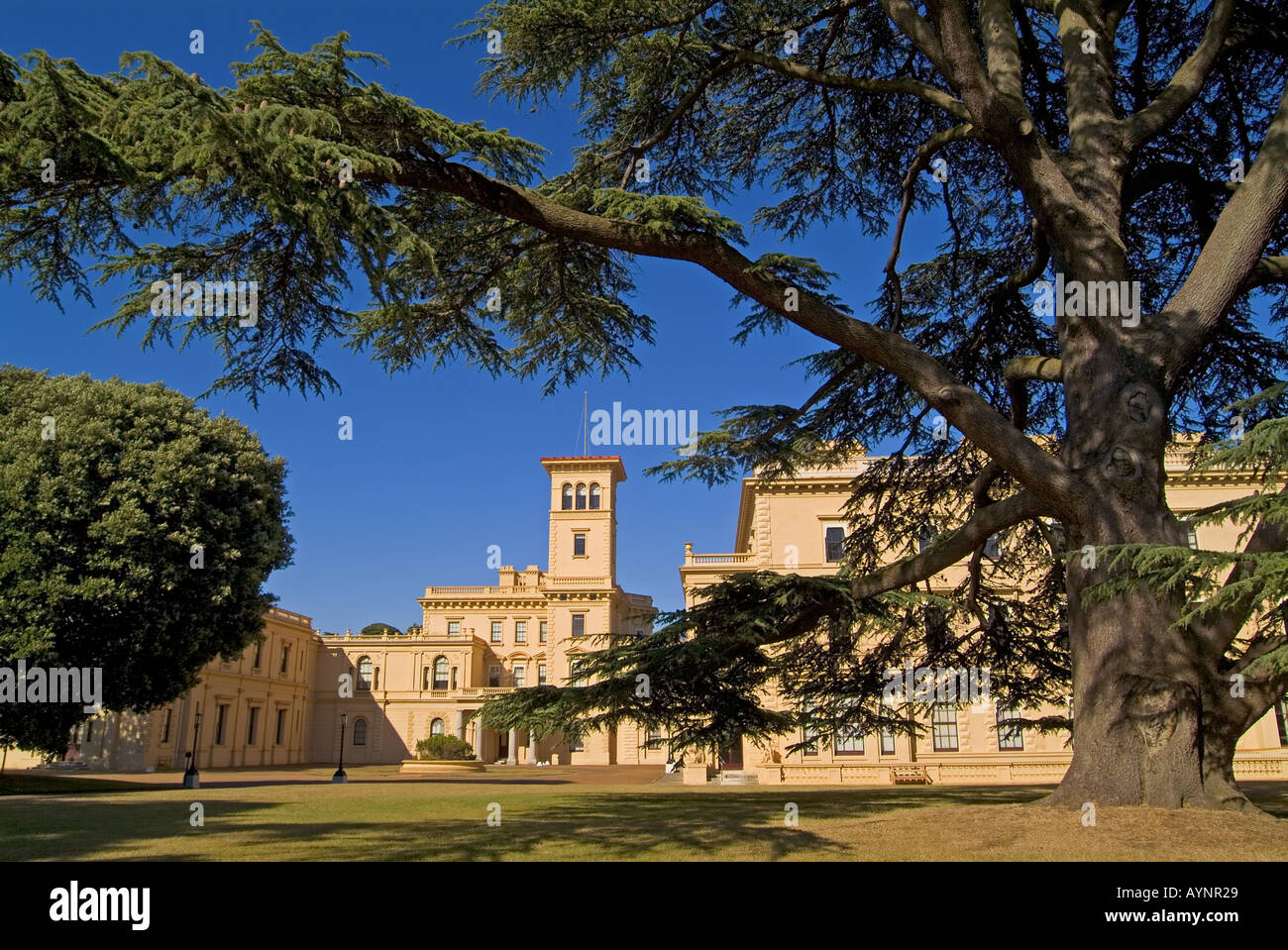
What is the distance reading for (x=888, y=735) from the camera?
26.6 metres

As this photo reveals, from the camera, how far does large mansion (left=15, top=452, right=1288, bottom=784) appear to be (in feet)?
116

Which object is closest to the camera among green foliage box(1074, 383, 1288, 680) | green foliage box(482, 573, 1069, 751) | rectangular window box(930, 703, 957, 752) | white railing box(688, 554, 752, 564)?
green foliage box(1074, 383, 1288, 680)

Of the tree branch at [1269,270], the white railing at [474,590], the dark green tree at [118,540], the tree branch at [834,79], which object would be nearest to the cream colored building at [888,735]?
the dark green tree at [118,540]

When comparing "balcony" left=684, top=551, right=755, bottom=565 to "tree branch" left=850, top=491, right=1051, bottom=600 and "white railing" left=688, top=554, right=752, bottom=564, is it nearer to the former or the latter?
"white railing" left=688, top=554, right=752, bottom=564

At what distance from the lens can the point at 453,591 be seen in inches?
2549

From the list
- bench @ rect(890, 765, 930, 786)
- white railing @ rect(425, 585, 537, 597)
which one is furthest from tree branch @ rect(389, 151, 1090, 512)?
white railing @ rect(425, 585, 537, 597)

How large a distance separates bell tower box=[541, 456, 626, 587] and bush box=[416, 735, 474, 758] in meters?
18.3

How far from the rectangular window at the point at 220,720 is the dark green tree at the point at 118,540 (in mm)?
27353

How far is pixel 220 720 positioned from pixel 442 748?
15.6 meters

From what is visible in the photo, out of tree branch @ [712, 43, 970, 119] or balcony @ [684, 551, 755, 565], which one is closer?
tree branch @ [712, 43, 970, 119]

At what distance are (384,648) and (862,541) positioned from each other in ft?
178

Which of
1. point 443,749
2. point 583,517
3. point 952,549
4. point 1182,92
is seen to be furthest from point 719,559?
point 1182,92

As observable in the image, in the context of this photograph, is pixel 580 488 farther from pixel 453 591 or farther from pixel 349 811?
pixel 349 811

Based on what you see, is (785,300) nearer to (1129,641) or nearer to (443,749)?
(1129,641)
